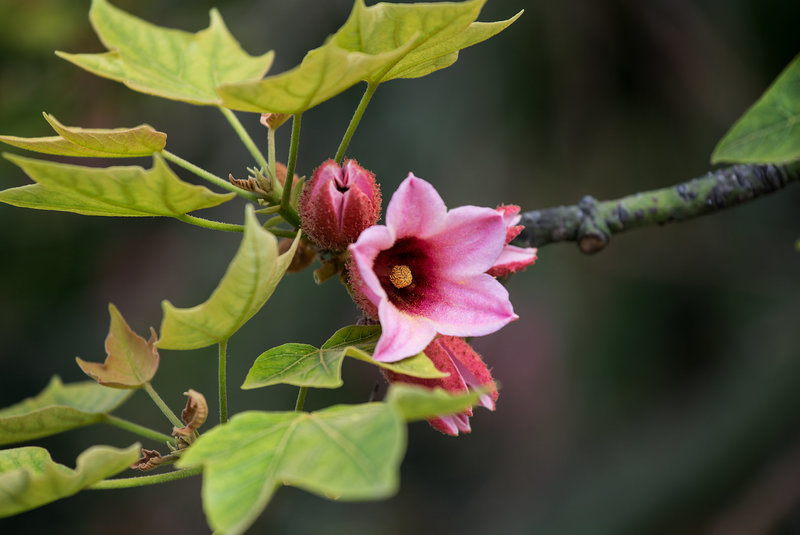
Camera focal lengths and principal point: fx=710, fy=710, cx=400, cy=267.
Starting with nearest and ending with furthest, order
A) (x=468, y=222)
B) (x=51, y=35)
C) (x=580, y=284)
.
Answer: (x=468, y=222)
(x=51, y=35)
(x=580, y=284)

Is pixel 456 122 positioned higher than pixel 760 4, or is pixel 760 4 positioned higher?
pixel 456 122

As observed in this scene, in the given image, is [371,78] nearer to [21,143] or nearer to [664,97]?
[21,143]

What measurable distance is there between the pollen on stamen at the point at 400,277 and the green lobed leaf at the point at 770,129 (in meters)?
0.49

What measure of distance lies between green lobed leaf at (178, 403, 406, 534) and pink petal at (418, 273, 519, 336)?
0.23m

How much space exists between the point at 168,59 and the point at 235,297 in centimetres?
38

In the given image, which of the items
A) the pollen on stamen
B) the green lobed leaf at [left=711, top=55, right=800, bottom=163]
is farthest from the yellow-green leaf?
the green lobed leaf at [left=711, top=55, right=800, bottom=163]

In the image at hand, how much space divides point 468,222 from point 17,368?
10.8ft

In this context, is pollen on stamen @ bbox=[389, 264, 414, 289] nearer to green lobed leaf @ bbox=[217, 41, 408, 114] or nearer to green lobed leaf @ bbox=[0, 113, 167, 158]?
green lobed leaf @ bbox=[217, 41, 408, 114]

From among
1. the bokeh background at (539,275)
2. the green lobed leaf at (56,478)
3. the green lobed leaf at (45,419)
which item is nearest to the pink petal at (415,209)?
the green lobed leaf at (56,478)

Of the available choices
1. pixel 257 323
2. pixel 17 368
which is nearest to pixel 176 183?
pixel 257 323

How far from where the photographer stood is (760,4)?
314 cm

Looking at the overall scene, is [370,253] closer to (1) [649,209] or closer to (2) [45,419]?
(2) [45,419]

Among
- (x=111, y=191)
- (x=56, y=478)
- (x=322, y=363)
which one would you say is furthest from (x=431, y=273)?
(x=56, y=478)

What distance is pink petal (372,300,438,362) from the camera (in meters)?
0.95
